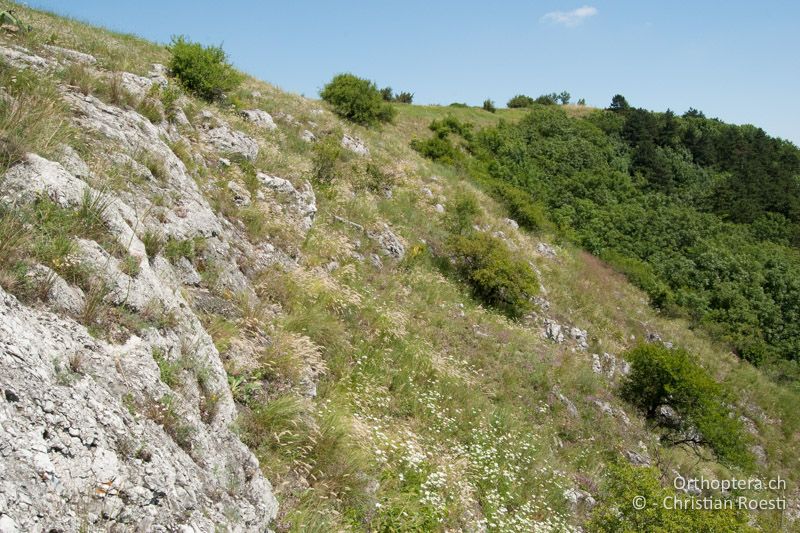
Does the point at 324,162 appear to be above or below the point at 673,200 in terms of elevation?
below

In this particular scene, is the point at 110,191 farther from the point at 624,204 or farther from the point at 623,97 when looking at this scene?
the point at 623,97

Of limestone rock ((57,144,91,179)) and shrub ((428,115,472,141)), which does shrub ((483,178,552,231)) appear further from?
limestone rock ((57,144,91,179))

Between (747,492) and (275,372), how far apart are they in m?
13.9

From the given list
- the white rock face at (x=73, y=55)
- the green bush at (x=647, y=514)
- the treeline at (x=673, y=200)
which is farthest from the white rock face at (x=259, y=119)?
the green bush at (x=647, y=514)

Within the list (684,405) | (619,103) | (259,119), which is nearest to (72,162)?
(259,119)

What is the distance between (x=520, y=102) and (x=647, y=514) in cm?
4468

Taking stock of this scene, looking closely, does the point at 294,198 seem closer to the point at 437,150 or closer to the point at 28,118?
the point at 28,118

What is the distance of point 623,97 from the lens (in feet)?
134

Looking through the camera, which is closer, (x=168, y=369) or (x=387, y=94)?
(x=168, y=369)

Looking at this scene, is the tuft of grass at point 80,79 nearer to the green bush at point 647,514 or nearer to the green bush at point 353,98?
the green bush at point 647,514

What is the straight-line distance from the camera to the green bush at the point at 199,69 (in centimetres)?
1393

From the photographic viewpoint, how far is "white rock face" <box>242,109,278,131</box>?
1488 cm

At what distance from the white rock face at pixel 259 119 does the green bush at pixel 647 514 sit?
13571 mm

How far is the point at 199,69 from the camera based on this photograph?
14.0 meters
